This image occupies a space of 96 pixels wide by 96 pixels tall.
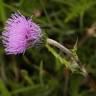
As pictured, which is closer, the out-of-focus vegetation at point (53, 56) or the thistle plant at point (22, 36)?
the thistle plant at point (22, 36)

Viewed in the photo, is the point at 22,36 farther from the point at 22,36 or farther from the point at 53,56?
the point at 53,56

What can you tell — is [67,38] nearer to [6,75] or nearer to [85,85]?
[85,85]

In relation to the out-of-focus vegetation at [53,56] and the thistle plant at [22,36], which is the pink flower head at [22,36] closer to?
the thistle plant at [22,36]

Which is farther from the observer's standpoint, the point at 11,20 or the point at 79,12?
the point at 79,12

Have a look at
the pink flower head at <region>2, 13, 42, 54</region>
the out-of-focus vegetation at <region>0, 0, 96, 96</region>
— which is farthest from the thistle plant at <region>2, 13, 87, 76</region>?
the out-of-focus vegetation at <region>0, 0, 96, 96</region>

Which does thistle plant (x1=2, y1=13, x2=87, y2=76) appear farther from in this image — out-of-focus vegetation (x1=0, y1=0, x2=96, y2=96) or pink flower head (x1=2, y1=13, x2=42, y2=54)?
out-of-focus vegetation (x1=0, y1=0, x2=96, y2=96)

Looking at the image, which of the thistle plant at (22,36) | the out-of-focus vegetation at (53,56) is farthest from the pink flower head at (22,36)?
the out-of-focus vegetation at (53,56)

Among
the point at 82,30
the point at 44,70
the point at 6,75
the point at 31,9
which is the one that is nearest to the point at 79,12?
the point at 82,30
